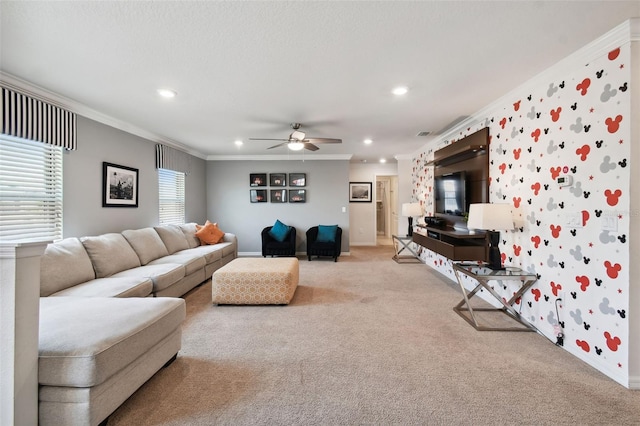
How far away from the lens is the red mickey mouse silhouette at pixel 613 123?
6.10 ft

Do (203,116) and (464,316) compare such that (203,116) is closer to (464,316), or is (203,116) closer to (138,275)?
(138,275)

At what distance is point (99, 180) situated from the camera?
11.5 ft

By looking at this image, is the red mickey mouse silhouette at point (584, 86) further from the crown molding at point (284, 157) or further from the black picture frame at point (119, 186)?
the black picture frame at point (119, 186)

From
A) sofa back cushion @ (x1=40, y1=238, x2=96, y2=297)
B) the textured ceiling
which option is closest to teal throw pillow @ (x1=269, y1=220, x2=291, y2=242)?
the textured ceiling

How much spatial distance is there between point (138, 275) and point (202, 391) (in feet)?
5.68

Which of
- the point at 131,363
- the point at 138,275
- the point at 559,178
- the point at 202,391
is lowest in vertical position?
the point at 202,391

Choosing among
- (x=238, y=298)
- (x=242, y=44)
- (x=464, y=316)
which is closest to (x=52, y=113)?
(x=242, y=44)

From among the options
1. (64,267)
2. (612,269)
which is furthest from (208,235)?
(612,269)

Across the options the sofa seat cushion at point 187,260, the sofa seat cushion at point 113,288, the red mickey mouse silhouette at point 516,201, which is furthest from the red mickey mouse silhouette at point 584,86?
the sofa seat cushion at point 187,260

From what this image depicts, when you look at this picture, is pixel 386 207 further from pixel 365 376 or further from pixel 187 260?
pixel 365 376

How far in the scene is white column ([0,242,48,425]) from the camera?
124 centimetres

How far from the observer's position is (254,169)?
646 centimetres

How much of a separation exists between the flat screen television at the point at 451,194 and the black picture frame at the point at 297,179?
2.97 m

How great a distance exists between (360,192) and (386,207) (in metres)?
1.95
